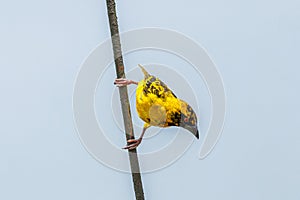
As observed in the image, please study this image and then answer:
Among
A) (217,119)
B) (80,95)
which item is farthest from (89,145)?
(217,119)

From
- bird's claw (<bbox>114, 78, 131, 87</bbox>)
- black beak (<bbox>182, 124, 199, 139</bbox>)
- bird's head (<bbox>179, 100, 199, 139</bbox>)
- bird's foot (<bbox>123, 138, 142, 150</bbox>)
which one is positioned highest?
bird's claw (<bbox>114, 78, 131, 87</bbox>)

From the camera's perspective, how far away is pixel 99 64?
1.87ft

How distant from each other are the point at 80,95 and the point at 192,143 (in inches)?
6.7

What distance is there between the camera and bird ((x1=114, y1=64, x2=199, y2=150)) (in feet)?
1.65

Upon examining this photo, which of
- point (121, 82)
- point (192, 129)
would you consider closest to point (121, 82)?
point (121, 82)

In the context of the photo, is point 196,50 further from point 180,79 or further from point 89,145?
point 89,145

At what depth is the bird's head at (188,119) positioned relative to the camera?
517 millimetres

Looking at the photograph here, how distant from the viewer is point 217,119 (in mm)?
601

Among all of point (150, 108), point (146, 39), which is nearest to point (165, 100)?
point (150, 108)

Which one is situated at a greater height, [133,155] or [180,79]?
[180,79]

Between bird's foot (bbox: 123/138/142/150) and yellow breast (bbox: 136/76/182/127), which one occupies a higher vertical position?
yellow breast (bbox: 136/76/182/127)

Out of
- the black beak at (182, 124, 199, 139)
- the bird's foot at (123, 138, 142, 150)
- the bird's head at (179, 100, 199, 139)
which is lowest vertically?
the bird's foot at (123, 138, 142, 150)

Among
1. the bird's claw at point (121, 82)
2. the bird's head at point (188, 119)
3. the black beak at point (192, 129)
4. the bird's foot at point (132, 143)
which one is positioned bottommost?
the bird's foot at point (132, 143)

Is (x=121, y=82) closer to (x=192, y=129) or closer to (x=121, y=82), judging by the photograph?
(x=121, y=82)
